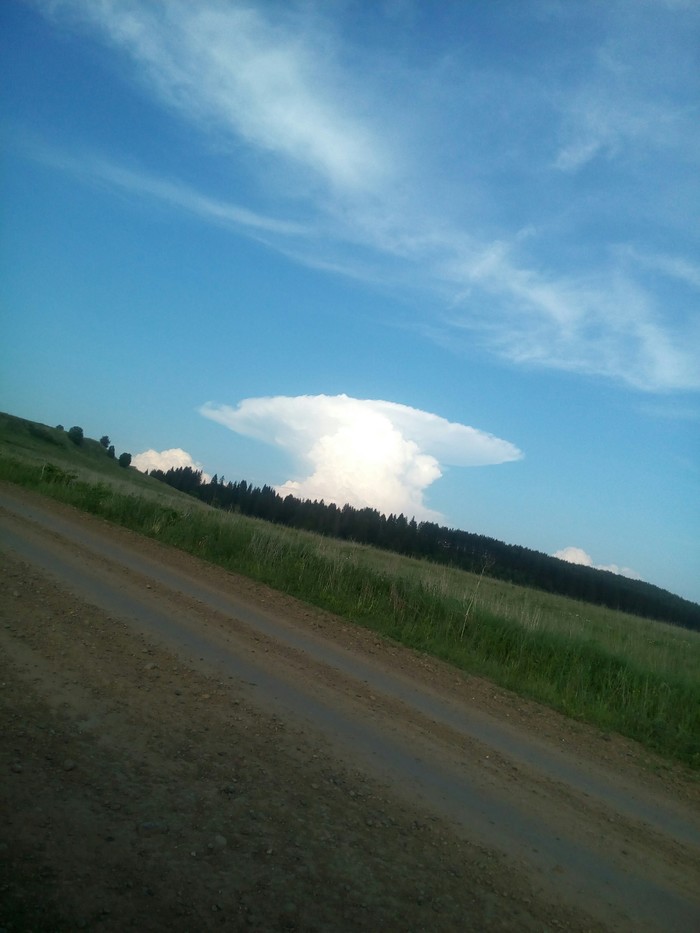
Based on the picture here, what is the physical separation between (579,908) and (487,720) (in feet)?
11.3

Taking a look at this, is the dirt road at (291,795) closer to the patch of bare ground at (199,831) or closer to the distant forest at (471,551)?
the patch of bare ground at (199,831)

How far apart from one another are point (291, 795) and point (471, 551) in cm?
5550

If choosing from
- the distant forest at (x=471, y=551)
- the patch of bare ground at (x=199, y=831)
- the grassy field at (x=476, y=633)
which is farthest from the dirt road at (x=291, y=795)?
the distant forest at (x=471, y=551)

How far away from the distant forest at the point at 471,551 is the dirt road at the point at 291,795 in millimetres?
42810

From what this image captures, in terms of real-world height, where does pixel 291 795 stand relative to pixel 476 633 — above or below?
below

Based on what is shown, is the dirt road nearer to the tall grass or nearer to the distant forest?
the tall grass

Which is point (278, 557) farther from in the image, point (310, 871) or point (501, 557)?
point (501, 557)

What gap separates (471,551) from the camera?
58375 millimetres

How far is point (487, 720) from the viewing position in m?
7.26

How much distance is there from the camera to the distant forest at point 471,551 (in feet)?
175

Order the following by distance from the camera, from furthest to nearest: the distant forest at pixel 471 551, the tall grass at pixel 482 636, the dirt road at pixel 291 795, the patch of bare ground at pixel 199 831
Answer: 1. the distant forest at pixel 471 551
2. the tall grass at pixel 482 636
3. the dirt road at pixel 291 795
4. the patch of bare ground at pixel 199 831

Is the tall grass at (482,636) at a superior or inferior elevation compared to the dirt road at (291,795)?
superior

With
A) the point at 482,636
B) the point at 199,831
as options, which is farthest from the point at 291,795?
the point at 482,636

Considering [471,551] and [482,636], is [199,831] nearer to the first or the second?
[482,636]
